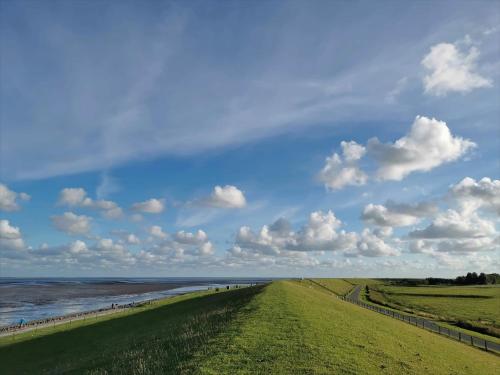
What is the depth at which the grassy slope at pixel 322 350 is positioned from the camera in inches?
778

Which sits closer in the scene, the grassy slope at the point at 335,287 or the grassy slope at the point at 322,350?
the grassy slope at the point at 322,350

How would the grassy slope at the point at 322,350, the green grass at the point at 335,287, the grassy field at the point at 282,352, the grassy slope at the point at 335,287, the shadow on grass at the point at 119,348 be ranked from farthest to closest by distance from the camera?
the grassy slope at the point at 335,287, the green grass at the point at 335,287, the shadow on grass at the point at 119,348, the grassy field at the point at 282,352, the grassy slope at the point at 322,350

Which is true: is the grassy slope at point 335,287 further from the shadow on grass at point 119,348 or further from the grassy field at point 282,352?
the grassy field at point 282,352

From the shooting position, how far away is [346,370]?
1919 centimetres

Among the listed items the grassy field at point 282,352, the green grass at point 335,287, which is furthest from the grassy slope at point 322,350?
the green grass at point 335,287

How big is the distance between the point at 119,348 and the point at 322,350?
67.8 ft

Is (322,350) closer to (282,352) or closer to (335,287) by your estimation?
(282,352)

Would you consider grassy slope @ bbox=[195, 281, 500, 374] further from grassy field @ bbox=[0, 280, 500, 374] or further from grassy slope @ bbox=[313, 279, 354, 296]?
grassy slope @ bbox=[313, 279, 354, 296]

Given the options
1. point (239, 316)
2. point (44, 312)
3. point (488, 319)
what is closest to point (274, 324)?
point (239, 316)

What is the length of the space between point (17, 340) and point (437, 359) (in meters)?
51.1

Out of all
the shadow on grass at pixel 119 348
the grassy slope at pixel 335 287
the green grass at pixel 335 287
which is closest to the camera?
the shadow on grass at pixel 119 348

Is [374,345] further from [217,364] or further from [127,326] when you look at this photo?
[127,326]

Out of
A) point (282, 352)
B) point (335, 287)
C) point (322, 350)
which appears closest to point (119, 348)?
point (282, 352)

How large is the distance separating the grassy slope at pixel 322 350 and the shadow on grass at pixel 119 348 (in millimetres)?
2069
